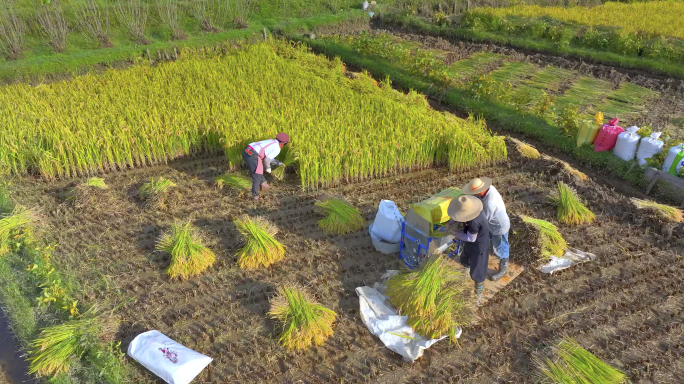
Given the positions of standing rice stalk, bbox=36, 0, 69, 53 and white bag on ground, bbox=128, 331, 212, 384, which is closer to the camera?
white bag on ground, bbox=128, 331, 212, 384

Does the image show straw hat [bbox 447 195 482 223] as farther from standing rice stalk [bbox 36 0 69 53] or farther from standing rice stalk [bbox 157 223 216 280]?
standing rice stalk [bbox 36 0 69 53]

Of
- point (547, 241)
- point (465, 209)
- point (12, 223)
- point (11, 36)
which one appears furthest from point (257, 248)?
point (11, 36)

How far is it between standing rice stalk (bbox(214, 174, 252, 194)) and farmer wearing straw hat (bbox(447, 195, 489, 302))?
2844 mm

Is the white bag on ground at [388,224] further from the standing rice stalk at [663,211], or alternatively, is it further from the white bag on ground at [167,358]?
the standing rice stalk at [663,211]

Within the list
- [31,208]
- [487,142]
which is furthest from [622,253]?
[31,208]

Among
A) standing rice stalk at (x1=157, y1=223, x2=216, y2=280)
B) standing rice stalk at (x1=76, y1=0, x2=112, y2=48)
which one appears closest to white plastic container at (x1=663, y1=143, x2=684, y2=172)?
standing rice stalk at (x1=157, y1=223, x2=216, y2=280)

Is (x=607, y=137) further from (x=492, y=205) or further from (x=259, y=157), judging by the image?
(x=259, y=157)

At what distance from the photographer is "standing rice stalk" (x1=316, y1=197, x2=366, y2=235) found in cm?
500

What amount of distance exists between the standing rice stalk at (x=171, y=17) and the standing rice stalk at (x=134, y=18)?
0.41 meters

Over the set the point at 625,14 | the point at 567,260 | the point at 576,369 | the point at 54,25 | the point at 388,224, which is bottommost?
the point at 576,369

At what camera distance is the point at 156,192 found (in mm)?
5441

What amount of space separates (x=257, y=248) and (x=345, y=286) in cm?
99

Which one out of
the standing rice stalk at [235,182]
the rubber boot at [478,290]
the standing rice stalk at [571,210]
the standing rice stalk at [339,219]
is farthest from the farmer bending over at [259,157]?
the standing rice stalk at [571,210]

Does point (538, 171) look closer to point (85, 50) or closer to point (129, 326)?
point (129, 326)
